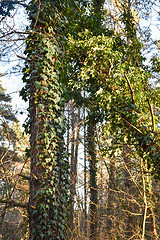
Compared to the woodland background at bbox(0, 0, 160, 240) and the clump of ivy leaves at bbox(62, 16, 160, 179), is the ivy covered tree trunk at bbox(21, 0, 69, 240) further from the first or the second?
A: the clump of ivy leaves at bbox(62, 16, 160, 179)

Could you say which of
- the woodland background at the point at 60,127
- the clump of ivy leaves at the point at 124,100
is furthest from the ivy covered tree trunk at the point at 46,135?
the clump of ivy leaves at the point at 124,100

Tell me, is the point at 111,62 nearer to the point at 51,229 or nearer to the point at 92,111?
the point at 92,111

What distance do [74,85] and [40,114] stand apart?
11.1ft

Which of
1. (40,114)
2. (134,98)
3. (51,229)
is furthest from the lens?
(134,98)

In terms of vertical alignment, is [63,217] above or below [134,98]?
below

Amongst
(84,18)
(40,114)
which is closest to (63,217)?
(40,114)

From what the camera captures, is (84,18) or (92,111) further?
(84,18)

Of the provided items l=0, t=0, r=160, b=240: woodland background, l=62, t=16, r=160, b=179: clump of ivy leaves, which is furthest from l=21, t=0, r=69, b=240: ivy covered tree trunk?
l=62, t=16, r=160, b=179: clump of ivy leaves

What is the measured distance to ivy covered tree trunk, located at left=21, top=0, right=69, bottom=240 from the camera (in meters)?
3.38

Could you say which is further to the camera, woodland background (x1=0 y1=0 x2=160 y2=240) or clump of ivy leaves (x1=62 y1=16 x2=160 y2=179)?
clump of ivy leaves (x1=62 y1=16 x2=160 y2=179)

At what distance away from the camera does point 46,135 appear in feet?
12.4

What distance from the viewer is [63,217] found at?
3582 millimetres

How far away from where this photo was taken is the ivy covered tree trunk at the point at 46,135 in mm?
3379

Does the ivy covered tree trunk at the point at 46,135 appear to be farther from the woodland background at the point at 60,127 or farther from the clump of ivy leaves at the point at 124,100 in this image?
the clump of ivy leaves at the point at 124,100
